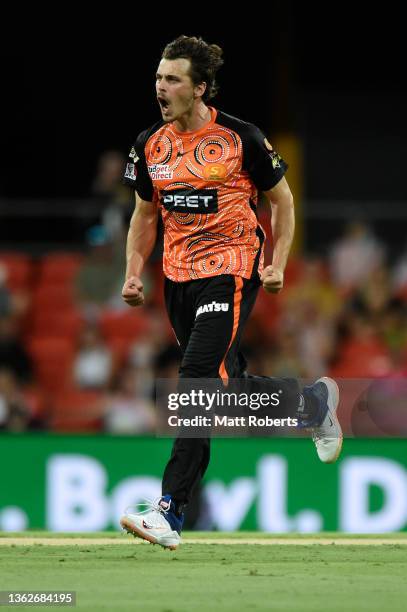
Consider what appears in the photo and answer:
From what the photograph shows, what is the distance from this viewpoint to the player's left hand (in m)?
6.46

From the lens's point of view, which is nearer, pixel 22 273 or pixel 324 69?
pixel 22 273

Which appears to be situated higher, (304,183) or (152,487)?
(304,183)

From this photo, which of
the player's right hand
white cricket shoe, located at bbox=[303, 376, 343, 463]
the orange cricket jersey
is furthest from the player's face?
white cricket shoe, located at bbox=[303, 376, 343, 463]

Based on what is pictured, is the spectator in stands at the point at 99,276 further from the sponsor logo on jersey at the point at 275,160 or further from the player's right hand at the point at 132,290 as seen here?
the sponsor logo on jersey at the point at 275,160

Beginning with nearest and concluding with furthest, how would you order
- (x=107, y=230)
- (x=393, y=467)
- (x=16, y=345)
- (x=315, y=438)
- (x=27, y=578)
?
(x=27, y=578) → (x=315, y=438) → (x=393, y=467) → (x=16, y=345) → (x=107, y=230)

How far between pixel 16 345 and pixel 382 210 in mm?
4165

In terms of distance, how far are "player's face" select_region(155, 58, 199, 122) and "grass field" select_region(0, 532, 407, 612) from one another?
6.58ft

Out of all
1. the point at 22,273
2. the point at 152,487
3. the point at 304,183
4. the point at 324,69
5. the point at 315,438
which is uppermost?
the point at 324,69

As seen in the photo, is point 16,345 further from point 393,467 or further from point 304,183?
point 304,183

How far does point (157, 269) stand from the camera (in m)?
14.3

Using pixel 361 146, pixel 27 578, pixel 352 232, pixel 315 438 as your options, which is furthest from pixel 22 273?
pixel 27 578

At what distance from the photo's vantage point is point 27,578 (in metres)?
5.73

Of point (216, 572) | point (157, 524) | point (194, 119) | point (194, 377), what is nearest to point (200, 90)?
point (194, 119)

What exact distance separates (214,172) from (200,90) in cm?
38
